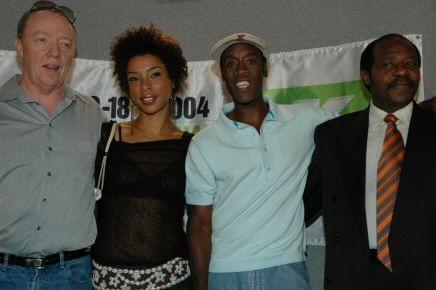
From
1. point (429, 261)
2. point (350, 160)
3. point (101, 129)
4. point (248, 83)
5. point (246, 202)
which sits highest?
point (248, 83)

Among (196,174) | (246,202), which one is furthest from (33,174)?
(246,202)

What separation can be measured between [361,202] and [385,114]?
15.9 inches

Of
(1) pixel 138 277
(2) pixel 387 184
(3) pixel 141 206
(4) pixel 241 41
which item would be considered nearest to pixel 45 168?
(3) pixel 141 206

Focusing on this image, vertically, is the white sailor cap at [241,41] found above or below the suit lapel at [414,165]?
above

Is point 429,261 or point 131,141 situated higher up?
point 131,141

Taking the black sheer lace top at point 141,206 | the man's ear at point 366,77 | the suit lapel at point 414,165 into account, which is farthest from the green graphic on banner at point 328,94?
the black sheer lace top at point 141,206

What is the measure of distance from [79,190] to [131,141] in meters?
0.33

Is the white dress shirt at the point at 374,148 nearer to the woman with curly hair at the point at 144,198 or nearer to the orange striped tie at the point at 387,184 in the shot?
the orange striped tie at the point at 387,184

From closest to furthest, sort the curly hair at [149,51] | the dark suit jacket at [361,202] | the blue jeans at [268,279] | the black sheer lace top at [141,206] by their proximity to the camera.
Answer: the dark suit jacket at [361,202] → the blue jeans at [268,279] → the black sheer lace top at [141,206] → the curly hair at [149,51]

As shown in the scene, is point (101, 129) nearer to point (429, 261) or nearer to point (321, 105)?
point (321, 105)

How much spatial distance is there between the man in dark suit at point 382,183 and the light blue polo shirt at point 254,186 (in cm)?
12

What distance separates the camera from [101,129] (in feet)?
8.11

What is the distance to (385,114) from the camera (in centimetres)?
215

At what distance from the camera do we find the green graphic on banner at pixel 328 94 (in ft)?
9.48
